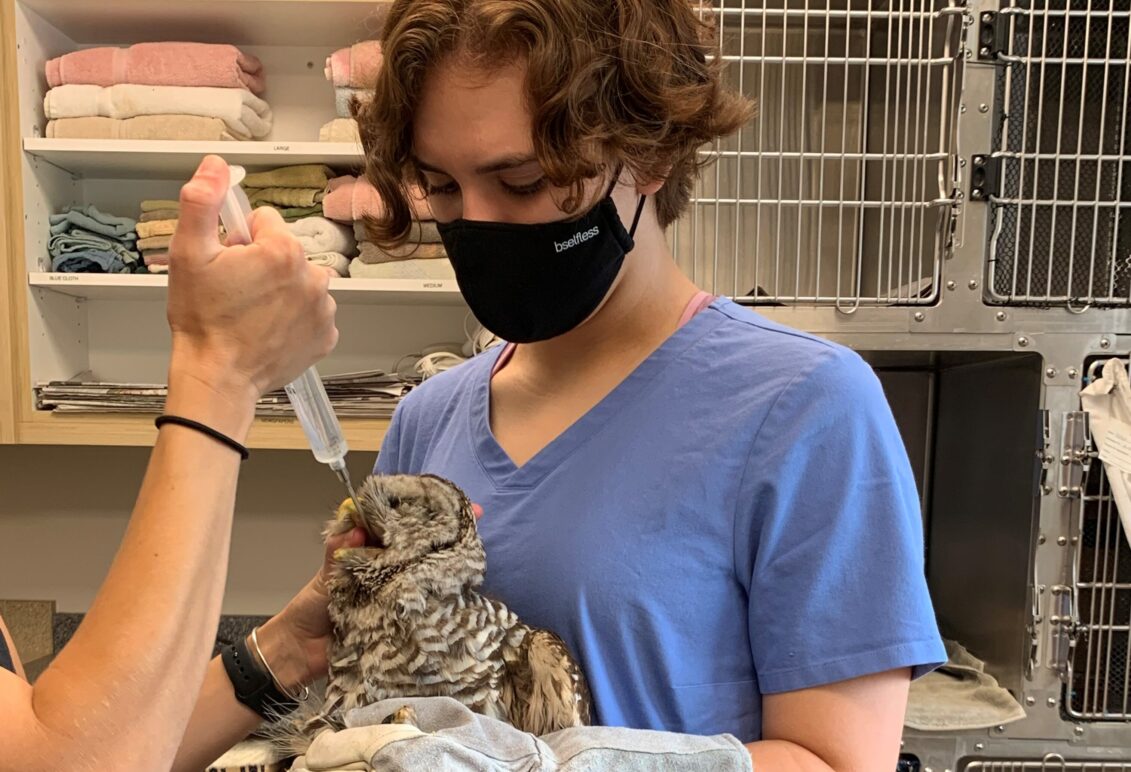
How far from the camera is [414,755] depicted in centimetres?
61

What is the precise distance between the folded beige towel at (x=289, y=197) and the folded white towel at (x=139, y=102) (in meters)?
0.16

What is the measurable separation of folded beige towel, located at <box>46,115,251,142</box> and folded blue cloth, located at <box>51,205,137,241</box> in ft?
0.54

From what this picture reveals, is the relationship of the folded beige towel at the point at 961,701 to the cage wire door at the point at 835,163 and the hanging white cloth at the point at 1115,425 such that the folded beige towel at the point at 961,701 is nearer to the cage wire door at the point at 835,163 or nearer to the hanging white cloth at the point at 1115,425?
the hanging white cloth at the point at 1115,425

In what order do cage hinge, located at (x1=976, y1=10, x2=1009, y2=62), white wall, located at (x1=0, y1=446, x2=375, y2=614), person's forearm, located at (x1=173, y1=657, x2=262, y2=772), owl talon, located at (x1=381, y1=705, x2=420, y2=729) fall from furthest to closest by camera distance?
white wall, located at (x1=0, y1=446, x2=375, y2=614)
cage hinge, located at (x1=976, y1=10, x2=1009, y2=62)
person's forearm, located at (x1=173, y1=657, x2=262, y2=772)
owl talon, located at (x1=381, y1=705, x2=420, y2=729)

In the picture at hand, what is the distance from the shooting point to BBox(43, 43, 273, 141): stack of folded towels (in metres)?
1.75

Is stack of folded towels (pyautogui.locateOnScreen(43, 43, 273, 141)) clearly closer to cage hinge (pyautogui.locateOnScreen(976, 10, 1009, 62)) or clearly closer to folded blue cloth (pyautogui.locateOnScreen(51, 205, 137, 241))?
folded blue cloth (pyautogui.locateOnScreen(51, 205, 137, 241))

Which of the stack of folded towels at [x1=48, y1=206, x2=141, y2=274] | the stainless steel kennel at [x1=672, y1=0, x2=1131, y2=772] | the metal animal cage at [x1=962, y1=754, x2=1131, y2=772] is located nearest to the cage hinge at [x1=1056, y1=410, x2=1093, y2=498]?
the stainless steel kennel at [x1=672, y1=0, x2=1131, y2=772]

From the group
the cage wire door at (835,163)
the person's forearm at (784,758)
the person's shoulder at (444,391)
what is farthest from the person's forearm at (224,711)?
the cage wire door at (835,163)

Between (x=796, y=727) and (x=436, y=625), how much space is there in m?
0.33

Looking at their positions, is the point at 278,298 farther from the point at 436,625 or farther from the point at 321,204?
the point at 321,204

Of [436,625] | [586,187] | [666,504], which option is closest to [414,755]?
[436,625]

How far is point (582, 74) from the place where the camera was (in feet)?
2.48

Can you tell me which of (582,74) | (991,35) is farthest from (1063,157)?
(582,74)

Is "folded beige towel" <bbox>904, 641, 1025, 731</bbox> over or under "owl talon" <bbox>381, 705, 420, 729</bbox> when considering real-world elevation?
under
